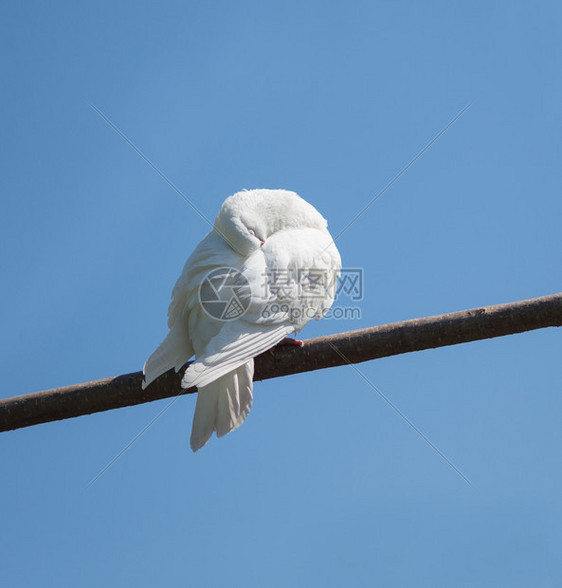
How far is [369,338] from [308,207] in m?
2.02

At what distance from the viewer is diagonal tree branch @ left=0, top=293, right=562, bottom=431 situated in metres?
3.23

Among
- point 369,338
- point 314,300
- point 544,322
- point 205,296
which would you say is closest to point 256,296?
point 205,296

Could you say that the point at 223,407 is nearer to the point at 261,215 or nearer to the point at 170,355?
the point at 170,355

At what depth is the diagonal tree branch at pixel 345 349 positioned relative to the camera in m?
3.23

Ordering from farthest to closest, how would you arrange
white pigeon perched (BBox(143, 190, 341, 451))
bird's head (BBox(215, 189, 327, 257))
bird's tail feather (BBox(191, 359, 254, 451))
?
bird's head (BBox(215, 189, 327, 257)), bird's tail feather (BBox(191, 359, 254, 451)), white pigeon perched (BBox(143, 190, 341, 451))

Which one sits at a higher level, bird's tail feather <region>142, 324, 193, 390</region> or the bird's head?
the bird's head

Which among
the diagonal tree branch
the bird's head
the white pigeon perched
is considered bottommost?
the diagonal tree branch

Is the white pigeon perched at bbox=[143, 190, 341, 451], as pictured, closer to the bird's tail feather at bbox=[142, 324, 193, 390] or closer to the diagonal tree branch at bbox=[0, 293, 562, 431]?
the bird's tail feather at bbox=[142, 324, 193, 390]

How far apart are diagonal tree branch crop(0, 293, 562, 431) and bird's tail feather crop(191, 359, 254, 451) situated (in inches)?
12.1

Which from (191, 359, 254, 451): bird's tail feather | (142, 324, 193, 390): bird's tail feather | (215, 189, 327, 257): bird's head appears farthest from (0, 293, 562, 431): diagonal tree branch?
(215, 189, 327, 257): bird's head

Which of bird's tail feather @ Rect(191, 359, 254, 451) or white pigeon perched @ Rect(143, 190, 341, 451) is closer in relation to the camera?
white pigeon perched @ Rect(143, 190, 341, 451)

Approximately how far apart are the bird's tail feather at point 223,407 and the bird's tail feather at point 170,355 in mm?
252

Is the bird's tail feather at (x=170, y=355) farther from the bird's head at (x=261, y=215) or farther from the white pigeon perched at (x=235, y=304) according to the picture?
the bird's head at (x=261, y=215)

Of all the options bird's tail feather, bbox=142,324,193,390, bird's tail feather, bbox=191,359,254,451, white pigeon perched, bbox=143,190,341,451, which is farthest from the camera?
bird's tail feather, bbox=191,359,254,451
